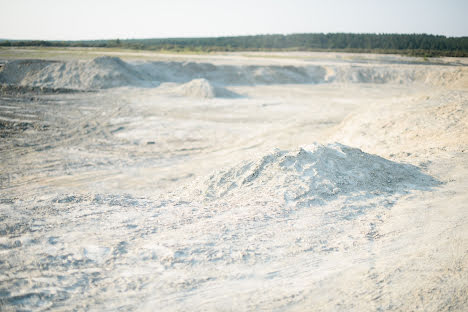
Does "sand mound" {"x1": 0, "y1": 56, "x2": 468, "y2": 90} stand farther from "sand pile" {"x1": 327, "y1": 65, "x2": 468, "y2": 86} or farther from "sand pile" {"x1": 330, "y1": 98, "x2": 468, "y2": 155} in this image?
"sand pile" {"x1": 330, "y1": 98, "x2": 468, "y2": 155}

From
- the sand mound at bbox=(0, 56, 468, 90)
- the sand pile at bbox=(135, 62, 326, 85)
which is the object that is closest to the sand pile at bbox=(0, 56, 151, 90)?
the sand mound at bbox=(0, 56, 468, 90)

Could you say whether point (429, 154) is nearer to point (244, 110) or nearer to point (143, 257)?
point (143, 257)

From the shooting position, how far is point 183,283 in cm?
390

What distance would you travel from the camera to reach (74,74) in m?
25.7

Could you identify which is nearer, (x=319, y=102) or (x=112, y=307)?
(x=112, y=307)

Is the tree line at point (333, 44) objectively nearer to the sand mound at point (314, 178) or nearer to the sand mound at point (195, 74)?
the sand mound at point (195, 74)

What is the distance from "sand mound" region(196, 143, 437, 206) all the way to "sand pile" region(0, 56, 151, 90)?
2163 cm

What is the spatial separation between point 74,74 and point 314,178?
25513 millimetres

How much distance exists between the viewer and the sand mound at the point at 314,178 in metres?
6.12

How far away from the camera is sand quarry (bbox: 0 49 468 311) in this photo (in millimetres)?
3783

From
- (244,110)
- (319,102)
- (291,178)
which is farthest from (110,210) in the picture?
(319,102)

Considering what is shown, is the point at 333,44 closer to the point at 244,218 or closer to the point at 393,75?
the point at 393,75

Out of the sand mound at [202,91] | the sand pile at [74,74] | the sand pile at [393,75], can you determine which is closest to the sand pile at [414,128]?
the sand mound at [202,91]

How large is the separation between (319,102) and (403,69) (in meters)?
15.9
